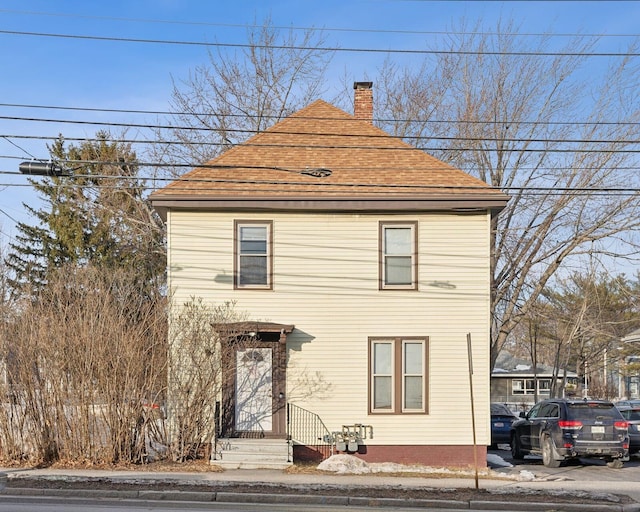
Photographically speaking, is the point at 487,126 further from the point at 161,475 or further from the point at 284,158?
the point at 161,475

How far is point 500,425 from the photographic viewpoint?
1216 inches

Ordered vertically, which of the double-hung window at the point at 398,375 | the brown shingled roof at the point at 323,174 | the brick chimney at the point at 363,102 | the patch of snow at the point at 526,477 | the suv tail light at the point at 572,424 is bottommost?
the patch of snow at the point at 526,477

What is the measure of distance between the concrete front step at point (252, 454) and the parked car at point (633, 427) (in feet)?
37.3

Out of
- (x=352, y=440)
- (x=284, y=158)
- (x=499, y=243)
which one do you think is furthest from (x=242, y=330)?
(x=499, y=243)

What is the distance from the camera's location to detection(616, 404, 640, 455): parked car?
82.1ft

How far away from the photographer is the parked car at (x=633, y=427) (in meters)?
25.0

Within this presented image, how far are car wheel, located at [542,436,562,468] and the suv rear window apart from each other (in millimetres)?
1122

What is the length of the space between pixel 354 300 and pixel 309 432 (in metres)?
3.38

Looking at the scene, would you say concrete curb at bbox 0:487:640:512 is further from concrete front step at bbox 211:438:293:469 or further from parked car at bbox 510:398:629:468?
parked car at bbox 510:398:629:468

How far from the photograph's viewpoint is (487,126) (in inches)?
1259

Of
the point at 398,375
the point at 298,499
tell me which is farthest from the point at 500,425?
the point at 298,499

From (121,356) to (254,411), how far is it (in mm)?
3988

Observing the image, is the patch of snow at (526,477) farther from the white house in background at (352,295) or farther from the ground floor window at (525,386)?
the ground floor window at (525,386)

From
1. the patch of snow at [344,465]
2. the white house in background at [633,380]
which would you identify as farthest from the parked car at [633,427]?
the white house in background at [633,380]
